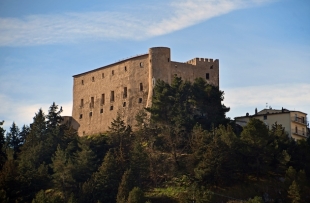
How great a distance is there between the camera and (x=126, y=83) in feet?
264

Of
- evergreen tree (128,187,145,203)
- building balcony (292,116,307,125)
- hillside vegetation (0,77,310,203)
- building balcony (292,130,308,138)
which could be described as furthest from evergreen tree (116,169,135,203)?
building balcony (292,116,307,125)

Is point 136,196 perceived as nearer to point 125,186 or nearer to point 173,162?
point 125,186

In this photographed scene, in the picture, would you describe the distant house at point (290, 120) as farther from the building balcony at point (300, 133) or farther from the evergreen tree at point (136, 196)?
the evergreen tree at point (136, 196)

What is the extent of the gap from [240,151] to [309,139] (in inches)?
414

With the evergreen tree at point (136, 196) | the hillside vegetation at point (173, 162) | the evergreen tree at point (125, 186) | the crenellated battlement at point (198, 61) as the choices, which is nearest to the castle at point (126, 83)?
the crenellated battlement at point (198, 61)

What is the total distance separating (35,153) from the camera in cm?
7275

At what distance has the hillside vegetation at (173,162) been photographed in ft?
204

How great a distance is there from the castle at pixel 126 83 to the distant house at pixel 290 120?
701 cm

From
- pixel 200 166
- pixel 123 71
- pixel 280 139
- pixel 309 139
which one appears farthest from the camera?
pixel 123 71

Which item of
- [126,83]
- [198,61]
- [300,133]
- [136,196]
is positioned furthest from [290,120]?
[136,196]

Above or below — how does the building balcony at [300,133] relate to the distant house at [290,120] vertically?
below

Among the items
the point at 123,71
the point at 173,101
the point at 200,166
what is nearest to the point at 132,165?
the point at 200,166

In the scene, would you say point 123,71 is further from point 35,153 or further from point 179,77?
point 35,153

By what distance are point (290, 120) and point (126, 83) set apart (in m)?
18.0
